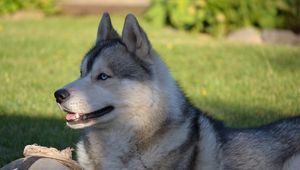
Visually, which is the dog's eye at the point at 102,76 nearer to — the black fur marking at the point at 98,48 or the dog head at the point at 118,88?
the dog head at the point at 118,88

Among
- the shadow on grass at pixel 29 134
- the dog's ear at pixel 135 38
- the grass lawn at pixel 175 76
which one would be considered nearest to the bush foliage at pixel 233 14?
the grass lawn at pixel 175 76

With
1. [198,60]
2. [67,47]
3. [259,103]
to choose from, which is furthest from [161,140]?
[67,47]

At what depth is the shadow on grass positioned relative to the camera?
6.44 m

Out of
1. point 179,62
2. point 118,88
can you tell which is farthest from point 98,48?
point 179,62

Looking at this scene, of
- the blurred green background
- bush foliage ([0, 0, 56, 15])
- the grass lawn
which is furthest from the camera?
bush foliage ([0, 0, 56, 15])

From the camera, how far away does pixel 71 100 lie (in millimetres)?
4805

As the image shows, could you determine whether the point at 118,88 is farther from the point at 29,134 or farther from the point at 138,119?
the point at 29,134

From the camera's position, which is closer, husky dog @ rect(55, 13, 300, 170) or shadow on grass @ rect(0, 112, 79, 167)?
husky dog @ rect(55, 13, 300, 170)

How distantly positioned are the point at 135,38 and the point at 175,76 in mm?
5269

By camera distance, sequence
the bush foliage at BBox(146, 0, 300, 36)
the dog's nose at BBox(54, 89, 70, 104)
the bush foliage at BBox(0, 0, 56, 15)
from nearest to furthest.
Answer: the dog's nose at BBox(54, 89, 70, 104) → the bush foliage at BBox(146, 0, 300, 36) → the bush foliage at BBox(0, 0, 56, 15)

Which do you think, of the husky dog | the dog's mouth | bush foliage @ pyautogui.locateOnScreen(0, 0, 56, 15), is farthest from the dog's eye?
bush foliage @ pyautogui.locateOnScreen(0, 0, 56, 15)

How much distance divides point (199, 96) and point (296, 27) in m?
7.06

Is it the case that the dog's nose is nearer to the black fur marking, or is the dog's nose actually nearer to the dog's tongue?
the dog's tongue

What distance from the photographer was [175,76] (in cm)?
1027
